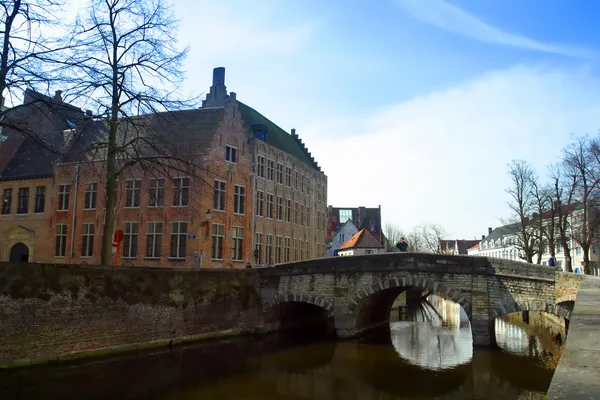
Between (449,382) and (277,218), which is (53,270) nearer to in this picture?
(449,382)

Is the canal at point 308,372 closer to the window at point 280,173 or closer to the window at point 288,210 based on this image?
the window at point 288,210

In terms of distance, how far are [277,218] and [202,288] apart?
11317 millimetres

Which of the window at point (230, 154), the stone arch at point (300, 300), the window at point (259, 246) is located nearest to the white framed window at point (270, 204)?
the window at point (259, 246)

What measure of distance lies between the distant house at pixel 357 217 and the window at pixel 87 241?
4251 centimetres

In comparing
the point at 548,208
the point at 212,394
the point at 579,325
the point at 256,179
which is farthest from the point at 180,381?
the point at 548,208

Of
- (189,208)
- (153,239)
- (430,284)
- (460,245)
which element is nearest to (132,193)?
(153,239)

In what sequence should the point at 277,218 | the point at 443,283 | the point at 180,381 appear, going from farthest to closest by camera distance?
1. the point at 277,218
2. the point at 443,283
3. the point at 180,381

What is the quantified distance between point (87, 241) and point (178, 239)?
6.05 m

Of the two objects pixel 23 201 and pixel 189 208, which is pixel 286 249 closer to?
pixel 189 208

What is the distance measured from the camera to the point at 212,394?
11289 mm

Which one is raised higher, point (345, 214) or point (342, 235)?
point (345, 214)

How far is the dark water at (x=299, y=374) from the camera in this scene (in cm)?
1153

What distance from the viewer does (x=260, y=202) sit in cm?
2784

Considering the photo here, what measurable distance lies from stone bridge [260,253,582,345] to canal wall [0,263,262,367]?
2362mm
